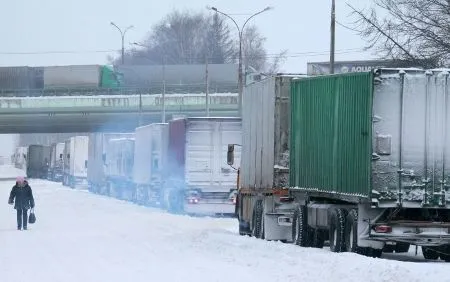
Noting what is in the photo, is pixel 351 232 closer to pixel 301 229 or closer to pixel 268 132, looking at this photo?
pixel 301 229

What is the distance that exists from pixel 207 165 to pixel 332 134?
57.7ft

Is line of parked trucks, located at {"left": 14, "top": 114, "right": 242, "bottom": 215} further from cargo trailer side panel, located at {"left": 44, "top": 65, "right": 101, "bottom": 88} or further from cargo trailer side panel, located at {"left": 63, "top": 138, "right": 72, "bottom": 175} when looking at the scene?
cargo trailer side panel, located at {"left": 44, "top": 65, "right": 101, "bottom": 88}

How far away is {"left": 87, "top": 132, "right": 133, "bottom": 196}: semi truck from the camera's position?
2537 inches

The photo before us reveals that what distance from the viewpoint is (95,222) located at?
34656 millimetres

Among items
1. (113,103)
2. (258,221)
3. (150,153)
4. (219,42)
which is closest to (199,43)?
(219,42)

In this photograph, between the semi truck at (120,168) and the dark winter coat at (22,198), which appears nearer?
the dark winter coat at (22,198)

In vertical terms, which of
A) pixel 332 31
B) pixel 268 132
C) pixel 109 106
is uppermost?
pixel 332 31

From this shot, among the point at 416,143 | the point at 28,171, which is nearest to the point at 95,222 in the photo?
the point at 416,143

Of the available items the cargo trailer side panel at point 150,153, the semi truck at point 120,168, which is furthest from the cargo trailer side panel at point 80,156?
the cargo trailer side panel at point 150,153

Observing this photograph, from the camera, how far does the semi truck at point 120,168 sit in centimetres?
5597

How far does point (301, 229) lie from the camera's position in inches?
923

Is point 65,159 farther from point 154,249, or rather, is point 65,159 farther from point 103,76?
point 154,249

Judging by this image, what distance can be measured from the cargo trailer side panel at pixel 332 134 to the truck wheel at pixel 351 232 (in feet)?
1.34

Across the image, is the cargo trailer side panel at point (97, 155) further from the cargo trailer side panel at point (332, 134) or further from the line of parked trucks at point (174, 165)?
the cargo trailer side panel at point (332, 134)
